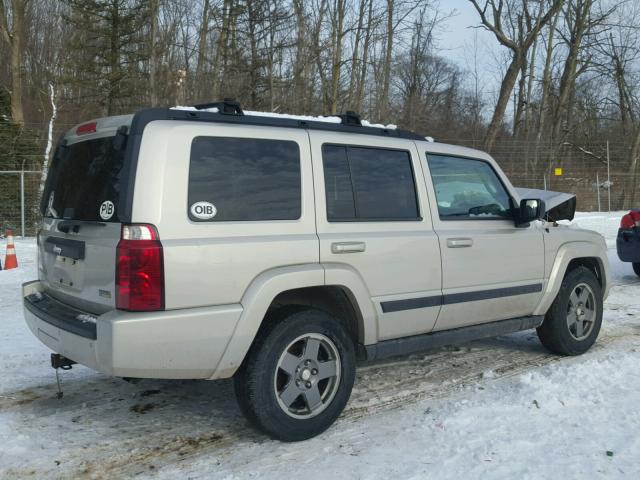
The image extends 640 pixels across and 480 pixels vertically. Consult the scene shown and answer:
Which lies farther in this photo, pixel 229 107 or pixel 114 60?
pixel 114 60

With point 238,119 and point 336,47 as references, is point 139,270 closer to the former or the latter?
point 238,119

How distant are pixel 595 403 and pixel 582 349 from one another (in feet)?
4.42

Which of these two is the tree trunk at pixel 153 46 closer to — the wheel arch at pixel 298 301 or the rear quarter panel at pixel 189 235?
the wheel arch at pixel 298 301

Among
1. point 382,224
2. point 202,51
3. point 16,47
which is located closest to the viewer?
point 382,224

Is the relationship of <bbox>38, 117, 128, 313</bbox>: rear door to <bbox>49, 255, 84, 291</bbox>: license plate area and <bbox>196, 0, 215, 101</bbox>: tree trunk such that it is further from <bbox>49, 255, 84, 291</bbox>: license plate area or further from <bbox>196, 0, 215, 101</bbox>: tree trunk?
<bbox>196, 0, 215, 101</bbox>: tree trunk

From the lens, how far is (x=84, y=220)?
144 inches

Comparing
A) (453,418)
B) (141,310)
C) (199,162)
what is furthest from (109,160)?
(453,418)

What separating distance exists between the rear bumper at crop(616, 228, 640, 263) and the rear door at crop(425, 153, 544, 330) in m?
5.11

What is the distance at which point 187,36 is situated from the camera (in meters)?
24.2

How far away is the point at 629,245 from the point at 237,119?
782 cm

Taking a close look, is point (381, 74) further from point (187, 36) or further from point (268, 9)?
point (187, 36)

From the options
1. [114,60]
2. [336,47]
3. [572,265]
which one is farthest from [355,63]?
[572,265]

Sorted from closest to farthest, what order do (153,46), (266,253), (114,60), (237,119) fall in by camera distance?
(266,253), (237,119), (153,46), (114,60)

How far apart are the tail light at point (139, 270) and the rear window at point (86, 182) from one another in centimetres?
21
